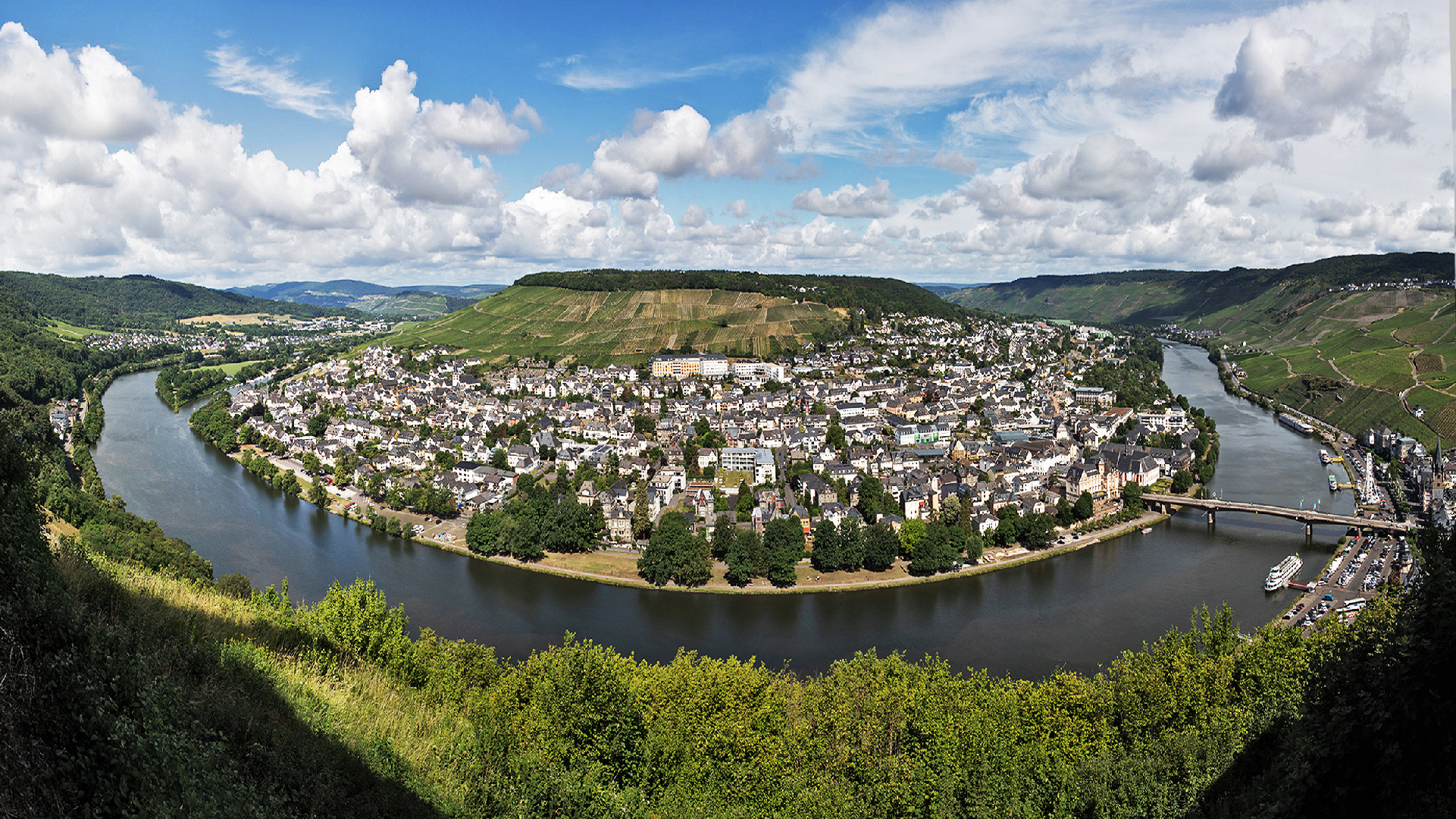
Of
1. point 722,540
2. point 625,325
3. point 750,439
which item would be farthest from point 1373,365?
point 625,325

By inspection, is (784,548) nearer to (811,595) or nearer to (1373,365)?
(811,595)

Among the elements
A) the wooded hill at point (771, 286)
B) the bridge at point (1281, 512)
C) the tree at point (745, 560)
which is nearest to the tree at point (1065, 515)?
the bridge at point (1281, 512)

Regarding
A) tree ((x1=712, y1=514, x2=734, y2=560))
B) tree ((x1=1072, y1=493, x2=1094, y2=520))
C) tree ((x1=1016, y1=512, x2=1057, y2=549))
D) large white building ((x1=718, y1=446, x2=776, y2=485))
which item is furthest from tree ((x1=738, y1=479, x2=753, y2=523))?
tree ((x1=1072, y1=493, x2=1094, y2=520))

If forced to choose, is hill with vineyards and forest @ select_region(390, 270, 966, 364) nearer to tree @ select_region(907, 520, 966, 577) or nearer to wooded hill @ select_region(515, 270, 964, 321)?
wooded hill @ select_region(515, 270, 964, 321)

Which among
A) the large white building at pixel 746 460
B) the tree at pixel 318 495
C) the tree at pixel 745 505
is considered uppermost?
the large white building at pixel 746 460

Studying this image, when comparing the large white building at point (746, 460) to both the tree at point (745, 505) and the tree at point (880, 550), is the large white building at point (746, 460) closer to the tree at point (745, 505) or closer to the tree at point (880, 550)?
the tree at point (745, 505)
